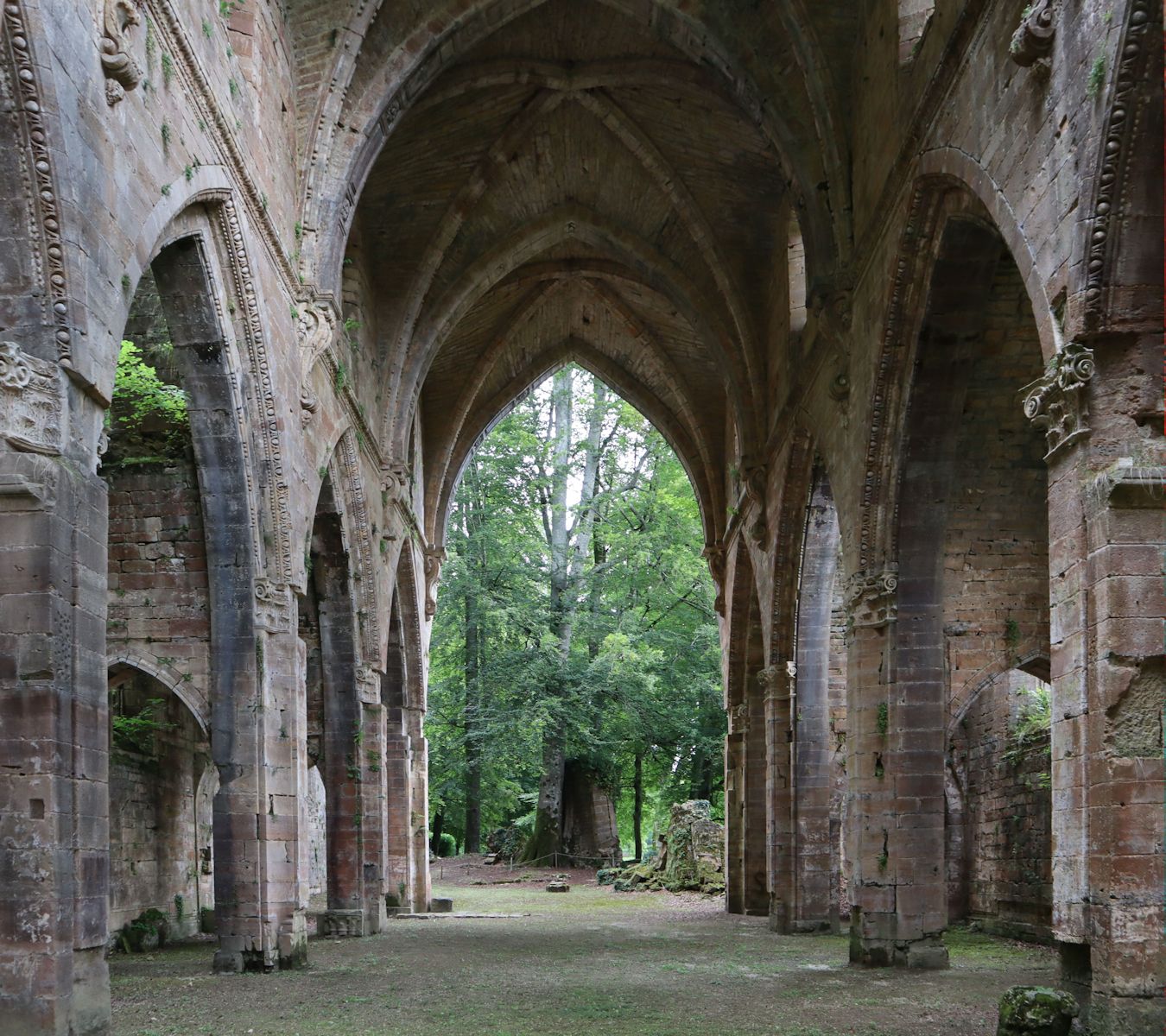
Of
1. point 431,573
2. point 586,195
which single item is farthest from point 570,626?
point 586,195

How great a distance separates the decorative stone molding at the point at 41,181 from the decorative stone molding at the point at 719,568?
1881 centimetres

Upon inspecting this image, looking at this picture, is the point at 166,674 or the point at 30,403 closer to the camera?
the point at 30,403

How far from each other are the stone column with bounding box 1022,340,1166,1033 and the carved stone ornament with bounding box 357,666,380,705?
12.4 meters

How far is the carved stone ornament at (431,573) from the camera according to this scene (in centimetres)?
2666

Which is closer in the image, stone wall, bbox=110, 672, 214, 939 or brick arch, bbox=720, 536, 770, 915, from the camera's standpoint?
stone wall, bbox=110, 672, 214, 939

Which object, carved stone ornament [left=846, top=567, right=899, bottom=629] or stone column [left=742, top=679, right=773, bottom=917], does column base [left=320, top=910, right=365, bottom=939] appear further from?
carved stone ornament [left=846, top=567, right=899, bottom=629]

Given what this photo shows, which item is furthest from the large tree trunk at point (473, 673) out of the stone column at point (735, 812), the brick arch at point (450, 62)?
the brick arch at point (450, 62)

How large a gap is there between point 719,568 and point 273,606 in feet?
46.3

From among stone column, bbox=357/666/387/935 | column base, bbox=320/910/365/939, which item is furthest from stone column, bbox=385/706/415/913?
column base, bbox=320/910/365/939

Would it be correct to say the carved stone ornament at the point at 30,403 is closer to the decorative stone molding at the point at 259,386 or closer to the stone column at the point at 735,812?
the decorative stone molding at the point at 259,386

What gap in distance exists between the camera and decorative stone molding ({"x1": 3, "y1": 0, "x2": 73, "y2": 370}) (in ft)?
21.8

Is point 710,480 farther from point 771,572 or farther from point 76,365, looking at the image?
point 76,365

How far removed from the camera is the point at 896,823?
479 inches

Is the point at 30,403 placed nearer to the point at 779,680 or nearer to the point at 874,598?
the point at 874,598
